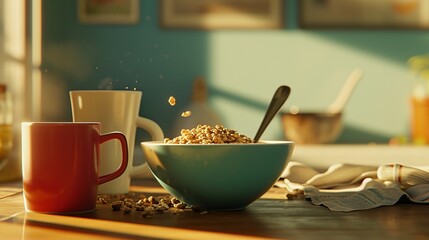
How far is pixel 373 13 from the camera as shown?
3926mm

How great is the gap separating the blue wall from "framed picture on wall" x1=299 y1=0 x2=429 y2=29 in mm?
105

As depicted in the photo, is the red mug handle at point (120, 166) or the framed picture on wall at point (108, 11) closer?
the red mug handle at point (120, 166)

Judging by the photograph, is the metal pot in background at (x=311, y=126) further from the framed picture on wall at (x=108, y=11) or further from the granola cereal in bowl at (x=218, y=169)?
the granola cereal in bowl at (x=218, y=169)

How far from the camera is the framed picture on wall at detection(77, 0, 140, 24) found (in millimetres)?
3842

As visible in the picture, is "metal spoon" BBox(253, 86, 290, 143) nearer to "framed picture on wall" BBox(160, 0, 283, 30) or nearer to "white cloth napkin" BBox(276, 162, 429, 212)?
"white cloth napkin" BBox(276, 162, 429, 212)

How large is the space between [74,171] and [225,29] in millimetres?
3042

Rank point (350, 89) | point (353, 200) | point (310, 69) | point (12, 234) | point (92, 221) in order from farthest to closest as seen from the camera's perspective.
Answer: point (310, 69)
point (350, 89)
point (353, 200)
point (92, 221)
point (12, 234)

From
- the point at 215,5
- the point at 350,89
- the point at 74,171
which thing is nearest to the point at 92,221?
the point at 74,171

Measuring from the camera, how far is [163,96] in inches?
151

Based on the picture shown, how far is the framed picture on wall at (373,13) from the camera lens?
12.8 ft

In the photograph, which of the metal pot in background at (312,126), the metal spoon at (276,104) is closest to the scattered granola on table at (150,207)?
the metal spoon at (276,104)

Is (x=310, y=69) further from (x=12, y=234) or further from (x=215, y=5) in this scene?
(x=12, y=234)

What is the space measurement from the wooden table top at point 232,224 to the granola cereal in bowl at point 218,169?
0.03 m

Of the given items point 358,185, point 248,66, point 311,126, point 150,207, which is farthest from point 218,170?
point 248,66
